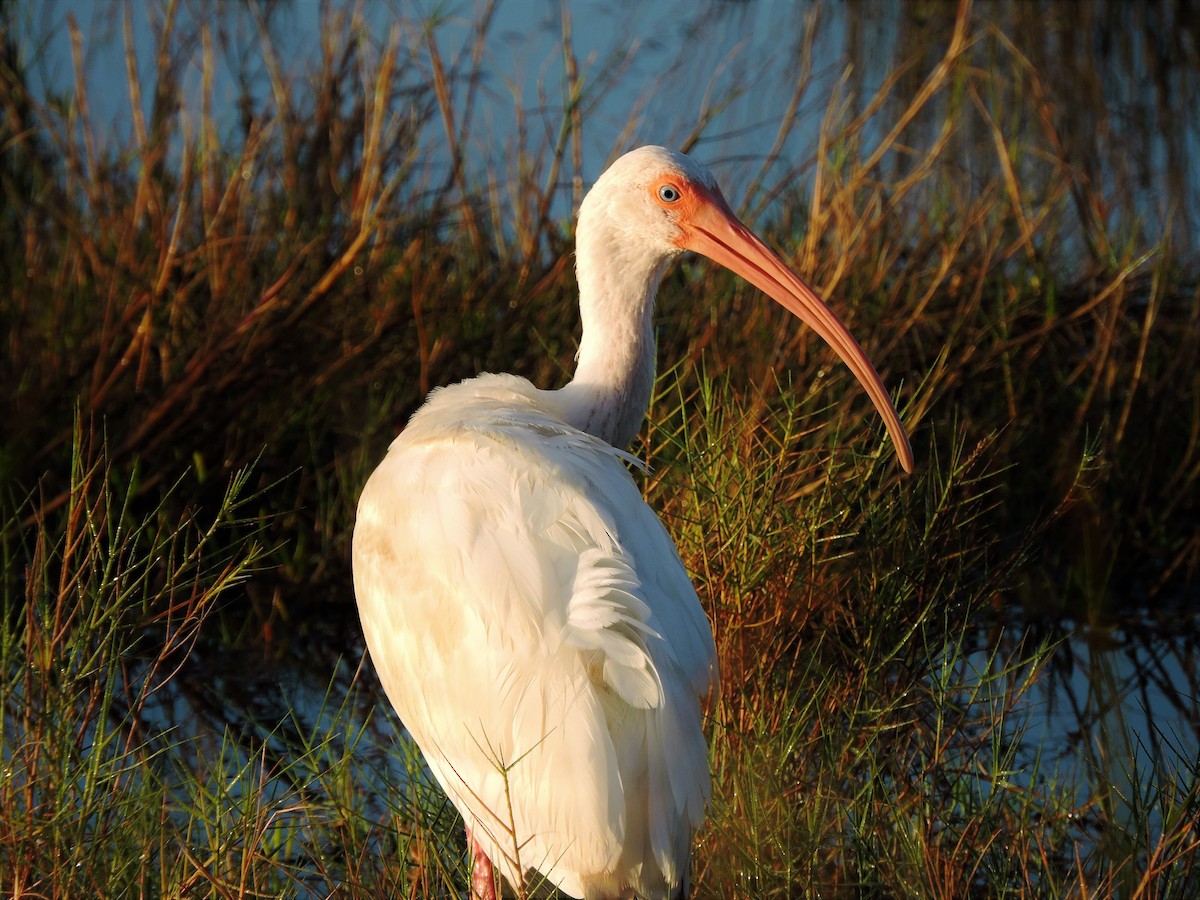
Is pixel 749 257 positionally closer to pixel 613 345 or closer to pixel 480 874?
pixel 613 345

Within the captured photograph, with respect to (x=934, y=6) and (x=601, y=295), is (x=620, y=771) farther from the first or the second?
(x=934, y=6)

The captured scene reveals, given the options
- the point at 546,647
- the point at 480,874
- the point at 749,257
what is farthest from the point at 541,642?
the point at 749,257

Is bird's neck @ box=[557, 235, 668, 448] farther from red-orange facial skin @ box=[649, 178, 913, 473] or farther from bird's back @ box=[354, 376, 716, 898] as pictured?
bird's back @ box=[354, 376, 716, 898]

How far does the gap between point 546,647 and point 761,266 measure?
118cm

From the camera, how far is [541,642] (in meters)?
2.46

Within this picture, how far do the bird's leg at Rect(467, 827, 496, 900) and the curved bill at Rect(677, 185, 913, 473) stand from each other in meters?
1.18

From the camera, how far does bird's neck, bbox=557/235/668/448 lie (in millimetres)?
3238

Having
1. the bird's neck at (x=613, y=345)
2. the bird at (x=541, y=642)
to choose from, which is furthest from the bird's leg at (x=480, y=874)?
the bird's neck at (x=613, y=345)

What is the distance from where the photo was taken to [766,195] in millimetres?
5621

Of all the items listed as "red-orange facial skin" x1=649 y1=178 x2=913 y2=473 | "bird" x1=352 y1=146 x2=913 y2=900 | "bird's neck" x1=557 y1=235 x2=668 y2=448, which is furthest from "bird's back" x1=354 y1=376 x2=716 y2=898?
"red-orange facial skin" x1=649 y1=178 x2=913 y2=473

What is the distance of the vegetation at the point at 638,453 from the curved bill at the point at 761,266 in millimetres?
226

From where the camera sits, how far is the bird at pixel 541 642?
239 centimetres

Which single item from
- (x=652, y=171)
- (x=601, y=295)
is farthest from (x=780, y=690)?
(x=652, y=171)

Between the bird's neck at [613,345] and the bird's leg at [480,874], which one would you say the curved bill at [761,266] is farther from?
the bird's leg at [480,874]
